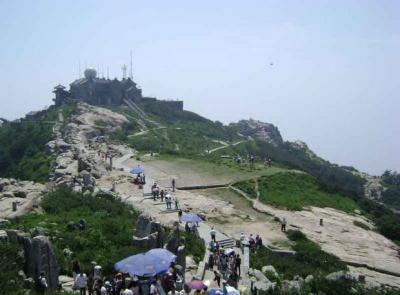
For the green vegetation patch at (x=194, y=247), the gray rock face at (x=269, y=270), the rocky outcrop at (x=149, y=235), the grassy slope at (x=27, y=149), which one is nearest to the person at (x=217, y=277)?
the green vegetation patch at (x=194, y=247)

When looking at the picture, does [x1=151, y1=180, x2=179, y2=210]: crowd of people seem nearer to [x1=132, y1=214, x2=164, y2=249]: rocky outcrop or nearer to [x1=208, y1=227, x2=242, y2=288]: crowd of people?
[x1=208, y1=227, x2=242, y2=288]: crowd of people

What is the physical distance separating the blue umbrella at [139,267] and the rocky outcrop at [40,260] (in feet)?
9.25

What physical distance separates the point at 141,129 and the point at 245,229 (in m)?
65.8

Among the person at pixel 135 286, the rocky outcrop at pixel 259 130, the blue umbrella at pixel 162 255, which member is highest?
the rocky outcrop at pixel 259 130

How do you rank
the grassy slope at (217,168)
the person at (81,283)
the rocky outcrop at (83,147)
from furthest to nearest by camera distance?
the grassy slope at (217,168)
the rocky outcrop at (83,147)
the person at (81,283)

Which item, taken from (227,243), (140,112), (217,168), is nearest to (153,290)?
(227,243)

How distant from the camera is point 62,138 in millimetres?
84438

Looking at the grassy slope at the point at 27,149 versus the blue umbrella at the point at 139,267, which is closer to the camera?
the blue umbrella at the point at 139,267

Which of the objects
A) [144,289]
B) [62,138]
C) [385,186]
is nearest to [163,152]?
[62,138]

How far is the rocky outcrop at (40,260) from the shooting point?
68.5 feet

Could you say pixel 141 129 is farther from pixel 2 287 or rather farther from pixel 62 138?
pixel 2 287

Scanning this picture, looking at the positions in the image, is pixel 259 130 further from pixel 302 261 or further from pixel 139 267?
pixel 139 267

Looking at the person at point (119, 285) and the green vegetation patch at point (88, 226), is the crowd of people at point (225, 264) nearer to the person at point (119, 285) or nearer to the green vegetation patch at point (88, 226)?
the green vegetation patch at point (88, 226)

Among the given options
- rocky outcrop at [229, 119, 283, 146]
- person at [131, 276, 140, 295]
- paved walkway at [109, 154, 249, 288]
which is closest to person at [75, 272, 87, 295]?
person at [131, 276, 140, 295]
